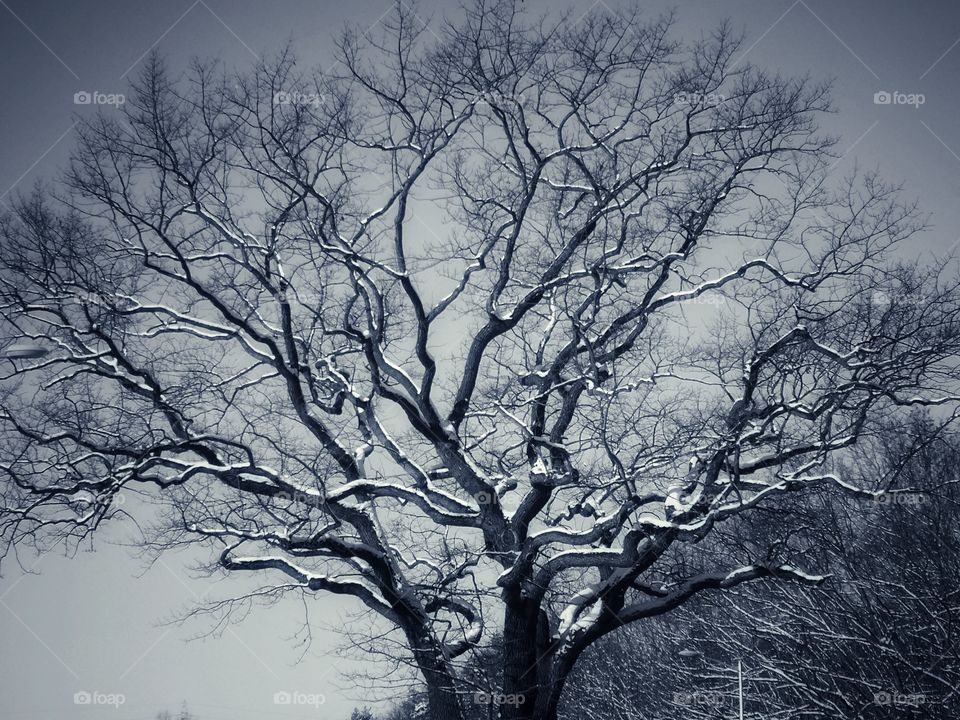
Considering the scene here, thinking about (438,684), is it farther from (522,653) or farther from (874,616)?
(874,616)

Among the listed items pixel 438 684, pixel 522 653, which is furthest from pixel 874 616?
pixel 438 684

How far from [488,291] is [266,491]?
16.3 feet

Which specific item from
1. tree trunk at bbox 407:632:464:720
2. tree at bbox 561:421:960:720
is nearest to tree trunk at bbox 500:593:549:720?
tree trunk at bbox 407:632:464:720

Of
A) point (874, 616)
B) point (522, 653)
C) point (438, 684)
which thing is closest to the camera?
point (438, 684)

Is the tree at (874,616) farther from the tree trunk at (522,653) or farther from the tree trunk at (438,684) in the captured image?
the tree trunk at (438,684)

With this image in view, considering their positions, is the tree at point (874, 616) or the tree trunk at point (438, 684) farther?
the tree trunk at point (438, 684)

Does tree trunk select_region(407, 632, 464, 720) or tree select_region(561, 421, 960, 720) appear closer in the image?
tree select_region(561, 421, 960, 720)

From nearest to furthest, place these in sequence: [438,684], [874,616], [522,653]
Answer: [438,684], [522,653], [874,616]

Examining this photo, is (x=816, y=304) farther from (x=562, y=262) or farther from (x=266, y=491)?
(x=266, y=491)

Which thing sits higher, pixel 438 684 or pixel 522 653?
pixel 522 653

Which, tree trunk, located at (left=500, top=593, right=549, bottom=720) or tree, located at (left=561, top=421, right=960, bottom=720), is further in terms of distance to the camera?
tree trunk, located at (left=500, top=593, right=549, bottom=720)

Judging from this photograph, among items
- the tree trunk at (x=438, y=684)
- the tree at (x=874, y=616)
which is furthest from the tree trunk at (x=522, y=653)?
the tree at (x=874, y=616)

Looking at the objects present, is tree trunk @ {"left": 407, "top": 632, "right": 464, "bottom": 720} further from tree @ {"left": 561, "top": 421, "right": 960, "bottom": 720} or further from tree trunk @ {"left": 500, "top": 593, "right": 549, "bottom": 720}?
tree @ {"left": 561, "top": 421, "right": 960, "bottom": 720}

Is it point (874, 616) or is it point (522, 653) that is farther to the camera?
point (874, 616)
